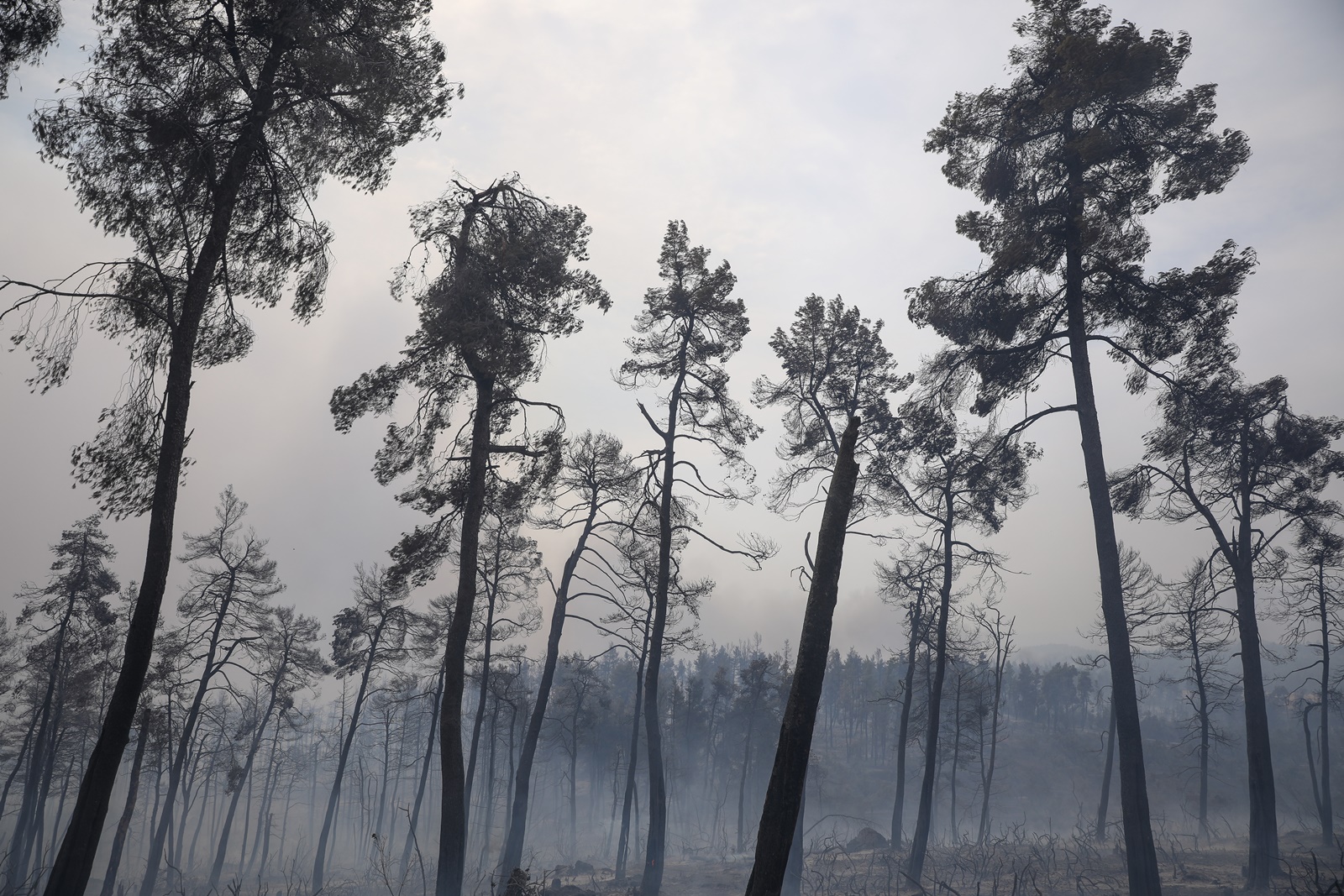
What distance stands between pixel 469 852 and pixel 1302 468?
47446 millimetres

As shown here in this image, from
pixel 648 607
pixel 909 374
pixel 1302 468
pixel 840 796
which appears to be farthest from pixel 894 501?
pixel 840 796

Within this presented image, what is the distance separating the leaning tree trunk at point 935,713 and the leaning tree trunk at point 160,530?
52.0ft

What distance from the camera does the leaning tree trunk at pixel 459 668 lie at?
405 inches

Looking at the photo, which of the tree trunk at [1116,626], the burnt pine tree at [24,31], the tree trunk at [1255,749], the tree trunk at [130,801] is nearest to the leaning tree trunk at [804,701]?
the tree trunk at [1116,626]

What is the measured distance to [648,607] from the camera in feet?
74.6

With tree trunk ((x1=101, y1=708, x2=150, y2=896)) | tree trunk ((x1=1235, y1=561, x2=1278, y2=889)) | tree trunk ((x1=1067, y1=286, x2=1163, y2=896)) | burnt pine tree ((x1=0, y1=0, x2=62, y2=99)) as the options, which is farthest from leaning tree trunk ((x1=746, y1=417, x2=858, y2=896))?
tree trunk ((x1=101, y1=708, x2=150, y2=896))

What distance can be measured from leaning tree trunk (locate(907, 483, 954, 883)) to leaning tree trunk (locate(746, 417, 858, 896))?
42.1ft

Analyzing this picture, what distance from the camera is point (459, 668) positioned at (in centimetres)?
1126

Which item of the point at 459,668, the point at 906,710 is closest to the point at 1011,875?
the point at 906,710

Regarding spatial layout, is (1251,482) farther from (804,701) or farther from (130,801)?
(130,801)

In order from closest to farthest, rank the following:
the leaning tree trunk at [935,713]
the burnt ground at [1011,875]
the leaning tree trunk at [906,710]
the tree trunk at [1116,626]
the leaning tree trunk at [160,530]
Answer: the leaning tree trunk at [160,530]
the tree trunk at [1116,626]
the burnt ground at [1011,875]
the leaning tree trunk at [935,713]
the leaning tree trunk at [906,710]

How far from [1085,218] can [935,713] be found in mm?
13111

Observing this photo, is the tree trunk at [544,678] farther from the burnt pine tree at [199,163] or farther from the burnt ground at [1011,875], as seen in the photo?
the burnt pine tree at [199,163]

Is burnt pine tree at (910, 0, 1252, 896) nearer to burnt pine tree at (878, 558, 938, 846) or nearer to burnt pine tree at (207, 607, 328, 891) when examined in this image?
burnt pine tree at (878, 558, 938, 846)
